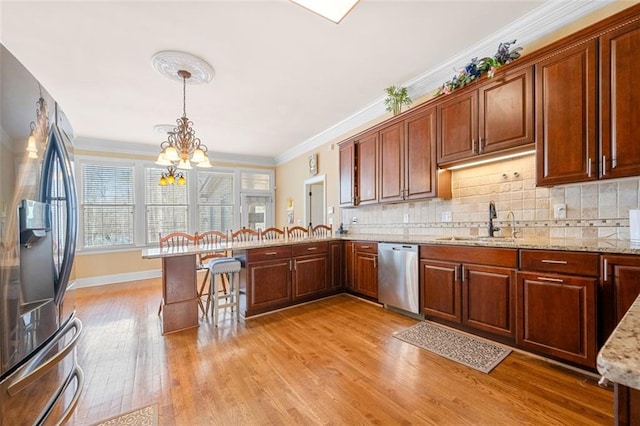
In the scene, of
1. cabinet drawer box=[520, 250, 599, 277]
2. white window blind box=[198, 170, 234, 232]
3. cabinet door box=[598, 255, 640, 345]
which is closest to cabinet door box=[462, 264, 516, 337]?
cabinet drawer box=[520, 250, 599, 277]

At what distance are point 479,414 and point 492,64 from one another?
2.79 metres

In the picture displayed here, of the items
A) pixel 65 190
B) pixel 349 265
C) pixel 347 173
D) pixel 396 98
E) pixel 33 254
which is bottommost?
pixel 349 265

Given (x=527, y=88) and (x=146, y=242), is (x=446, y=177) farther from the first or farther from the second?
(x=146, y=242)

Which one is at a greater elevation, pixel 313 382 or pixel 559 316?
pixel 559 316

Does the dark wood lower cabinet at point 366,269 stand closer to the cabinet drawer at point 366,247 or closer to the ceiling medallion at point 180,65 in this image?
the cabinet drawer at point 366,247

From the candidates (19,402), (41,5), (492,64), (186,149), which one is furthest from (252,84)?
(19,402)

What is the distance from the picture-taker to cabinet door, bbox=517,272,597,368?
182cm

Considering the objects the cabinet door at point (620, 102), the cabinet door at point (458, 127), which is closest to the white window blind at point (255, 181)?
the cabinet door at point (458, 127)

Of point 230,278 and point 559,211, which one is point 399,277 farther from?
point 230,278

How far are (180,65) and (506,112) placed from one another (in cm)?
329

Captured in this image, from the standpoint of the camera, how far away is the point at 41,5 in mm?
2082

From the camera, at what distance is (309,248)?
3.68 meters

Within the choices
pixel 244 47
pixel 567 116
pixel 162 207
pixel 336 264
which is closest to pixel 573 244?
pixel 567 116

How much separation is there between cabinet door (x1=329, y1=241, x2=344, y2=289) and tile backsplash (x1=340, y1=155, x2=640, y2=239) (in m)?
0.96
